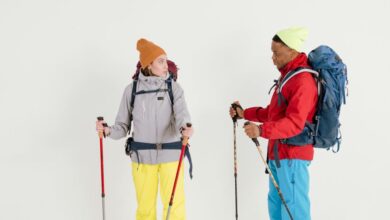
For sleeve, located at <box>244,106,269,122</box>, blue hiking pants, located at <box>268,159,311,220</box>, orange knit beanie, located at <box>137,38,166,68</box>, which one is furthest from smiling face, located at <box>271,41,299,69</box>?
orange knit beanie, located at <box>137,38,166,68</box>

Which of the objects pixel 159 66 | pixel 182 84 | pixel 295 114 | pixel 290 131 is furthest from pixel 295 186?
pixel 182 84

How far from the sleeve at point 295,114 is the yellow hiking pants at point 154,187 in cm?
72

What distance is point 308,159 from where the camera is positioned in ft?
11.1

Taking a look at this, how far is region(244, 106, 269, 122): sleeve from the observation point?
3678 mm

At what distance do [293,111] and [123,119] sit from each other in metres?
1.18

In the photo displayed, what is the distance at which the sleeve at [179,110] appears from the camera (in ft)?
10.9

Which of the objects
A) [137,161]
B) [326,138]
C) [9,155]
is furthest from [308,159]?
[9,155]

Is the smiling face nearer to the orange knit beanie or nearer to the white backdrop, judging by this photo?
the orange knit beanie

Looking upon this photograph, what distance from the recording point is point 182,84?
436 cm

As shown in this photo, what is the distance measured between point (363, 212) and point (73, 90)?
294cm

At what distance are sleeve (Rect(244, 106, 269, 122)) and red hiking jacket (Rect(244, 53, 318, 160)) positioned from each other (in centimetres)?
28

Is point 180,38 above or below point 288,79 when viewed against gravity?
above

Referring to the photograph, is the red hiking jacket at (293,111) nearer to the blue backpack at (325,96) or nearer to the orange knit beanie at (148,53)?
the blue backpack at (325,96)

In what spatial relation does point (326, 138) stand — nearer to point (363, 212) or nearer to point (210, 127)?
point (210, 127)
